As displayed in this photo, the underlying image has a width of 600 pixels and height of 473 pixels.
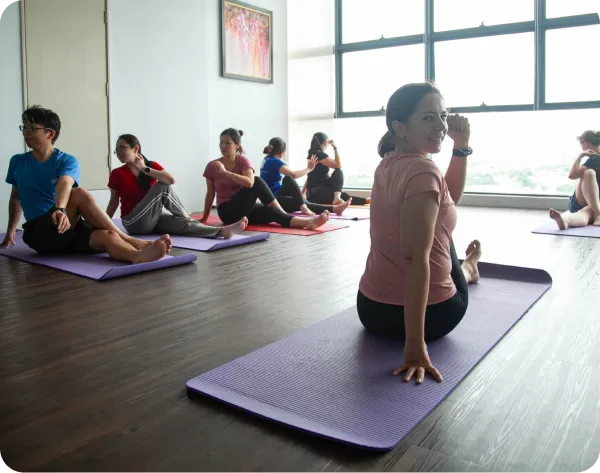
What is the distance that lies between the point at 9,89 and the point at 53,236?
6.33ft

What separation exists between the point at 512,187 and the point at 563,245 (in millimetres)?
2911

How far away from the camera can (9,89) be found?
4.59 m

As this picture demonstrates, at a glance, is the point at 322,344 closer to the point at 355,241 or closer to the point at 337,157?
the point at 355,241

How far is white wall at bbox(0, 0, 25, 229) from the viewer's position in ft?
14.9

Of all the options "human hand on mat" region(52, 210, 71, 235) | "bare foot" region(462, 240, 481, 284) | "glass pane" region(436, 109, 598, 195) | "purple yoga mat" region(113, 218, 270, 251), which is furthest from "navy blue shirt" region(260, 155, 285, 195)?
"bare foot" region(462, 240, 481, 284)

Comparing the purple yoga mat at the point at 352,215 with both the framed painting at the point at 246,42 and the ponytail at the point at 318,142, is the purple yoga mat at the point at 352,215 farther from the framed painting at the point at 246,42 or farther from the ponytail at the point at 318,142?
the framed painting at the point at 246,42

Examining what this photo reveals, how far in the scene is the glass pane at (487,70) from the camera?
633 cm

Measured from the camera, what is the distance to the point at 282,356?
5.82 ft

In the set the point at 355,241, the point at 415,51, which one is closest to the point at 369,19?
the point at 415,51

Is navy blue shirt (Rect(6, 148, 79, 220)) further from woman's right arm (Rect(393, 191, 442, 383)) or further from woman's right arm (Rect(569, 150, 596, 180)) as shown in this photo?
woman's right arm (Rect(569, 150, 596, 180))

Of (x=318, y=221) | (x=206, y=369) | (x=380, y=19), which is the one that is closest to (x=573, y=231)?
(x=318, y=221)

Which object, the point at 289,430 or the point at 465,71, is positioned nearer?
the point at 289,430

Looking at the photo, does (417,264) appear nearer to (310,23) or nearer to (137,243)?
(137,243)

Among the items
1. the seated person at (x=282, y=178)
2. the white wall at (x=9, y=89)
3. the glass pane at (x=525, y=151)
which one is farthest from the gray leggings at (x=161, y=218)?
the glass pane at (x=525, y=151)
